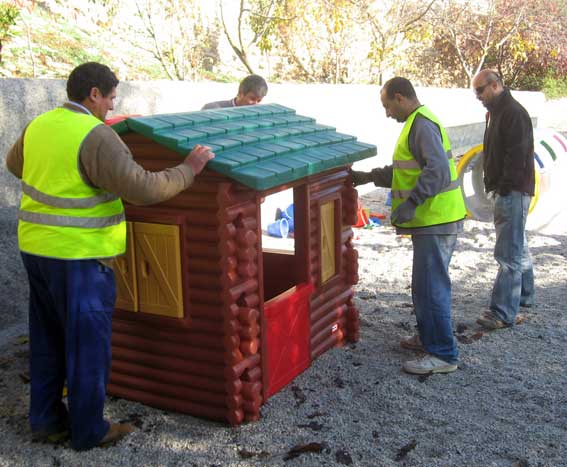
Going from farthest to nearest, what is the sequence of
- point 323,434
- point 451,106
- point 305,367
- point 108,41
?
point 451,106 < point 108,41 < point 305,367 < point 323,434

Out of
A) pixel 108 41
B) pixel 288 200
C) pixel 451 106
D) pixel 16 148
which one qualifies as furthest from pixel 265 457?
pixel 451 106

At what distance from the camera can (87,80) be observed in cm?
352

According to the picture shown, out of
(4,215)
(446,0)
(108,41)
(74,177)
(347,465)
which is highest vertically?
(446,0)

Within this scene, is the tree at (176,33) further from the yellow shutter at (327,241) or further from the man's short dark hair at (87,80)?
the man's short dark hair at (87,80)

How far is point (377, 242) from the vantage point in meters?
8.76

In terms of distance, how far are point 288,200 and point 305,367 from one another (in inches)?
210

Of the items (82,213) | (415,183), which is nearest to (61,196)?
(82,213)

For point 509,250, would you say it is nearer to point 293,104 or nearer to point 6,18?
point 293,104

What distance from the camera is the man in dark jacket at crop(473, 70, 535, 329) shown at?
5.50 m

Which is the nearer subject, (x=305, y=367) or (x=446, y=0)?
(x=305, y=367)

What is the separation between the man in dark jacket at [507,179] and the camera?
550 cm

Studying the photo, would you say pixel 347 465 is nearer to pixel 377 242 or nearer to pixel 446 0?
pixel 377 242

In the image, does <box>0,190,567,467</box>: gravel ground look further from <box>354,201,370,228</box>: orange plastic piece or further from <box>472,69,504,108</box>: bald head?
<box>354,201,370,228</box>: orange plastic piece

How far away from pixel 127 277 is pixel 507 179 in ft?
10.6
